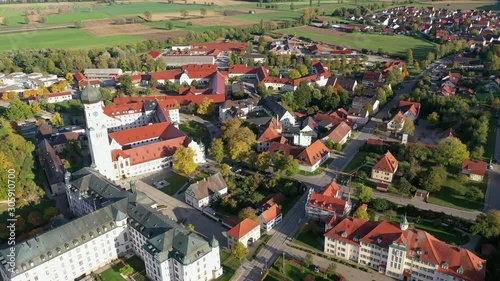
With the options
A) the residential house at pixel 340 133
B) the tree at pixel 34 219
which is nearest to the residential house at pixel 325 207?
the residential house at pixel 340 133

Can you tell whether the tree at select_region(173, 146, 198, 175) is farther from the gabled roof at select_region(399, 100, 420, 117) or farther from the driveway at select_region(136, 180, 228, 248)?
the gabled roof at select_region(399, 100, 420, 117)

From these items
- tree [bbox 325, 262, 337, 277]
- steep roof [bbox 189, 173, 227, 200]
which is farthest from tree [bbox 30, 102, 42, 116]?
tree [bbox 325, 262, 337, 277]

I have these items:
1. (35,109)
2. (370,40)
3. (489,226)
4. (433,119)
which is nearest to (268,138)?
(433,119)

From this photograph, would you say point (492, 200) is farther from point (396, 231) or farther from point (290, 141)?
point (290, 141)

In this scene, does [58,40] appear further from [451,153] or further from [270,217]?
[451,153]

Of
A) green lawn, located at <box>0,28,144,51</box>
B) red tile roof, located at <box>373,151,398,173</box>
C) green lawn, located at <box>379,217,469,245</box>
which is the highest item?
green lawn, located at <box>0,28,144,51</box>

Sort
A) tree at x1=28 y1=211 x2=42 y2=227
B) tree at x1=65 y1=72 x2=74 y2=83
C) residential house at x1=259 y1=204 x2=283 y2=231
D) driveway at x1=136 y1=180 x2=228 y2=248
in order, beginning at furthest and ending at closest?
tree at x1=65 y1=72 x2=74 y2=83 < tree at x1=28 y1=211 x2=42 y2=227 < driveway at x1=136 y1=180 x2=228 y2=248 < residential house at x1=259 y1=204 x2=283 y2=231

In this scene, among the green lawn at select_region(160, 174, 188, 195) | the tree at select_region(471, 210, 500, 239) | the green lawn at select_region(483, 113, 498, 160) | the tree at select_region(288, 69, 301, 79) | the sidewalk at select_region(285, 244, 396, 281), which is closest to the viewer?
the sidewalk at select_region(285, 244, 396, 281)
